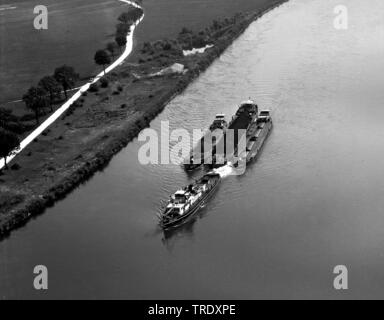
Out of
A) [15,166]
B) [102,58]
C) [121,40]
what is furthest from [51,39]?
[15,166]

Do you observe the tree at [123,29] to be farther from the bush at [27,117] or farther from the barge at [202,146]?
the barge at [202,146]

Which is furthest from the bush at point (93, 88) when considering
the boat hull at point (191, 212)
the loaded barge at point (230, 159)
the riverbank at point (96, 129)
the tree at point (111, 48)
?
the boat hull at point (191, 212)

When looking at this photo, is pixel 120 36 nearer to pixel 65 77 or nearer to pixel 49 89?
pixel 65 77

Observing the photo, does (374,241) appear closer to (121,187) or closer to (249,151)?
(249,151)

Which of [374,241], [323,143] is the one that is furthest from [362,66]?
[374,241]

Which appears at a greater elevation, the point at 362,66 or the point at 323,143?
the point at 362,66

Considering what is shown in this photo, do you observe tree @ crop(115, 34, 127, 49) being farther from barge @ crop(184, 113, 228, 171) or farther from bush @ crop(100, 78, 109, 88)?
barge @ crop(184, 113, 228, 171)

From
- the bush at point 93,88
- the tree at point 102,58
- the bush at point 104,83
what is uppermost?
the tree at point 102,58
